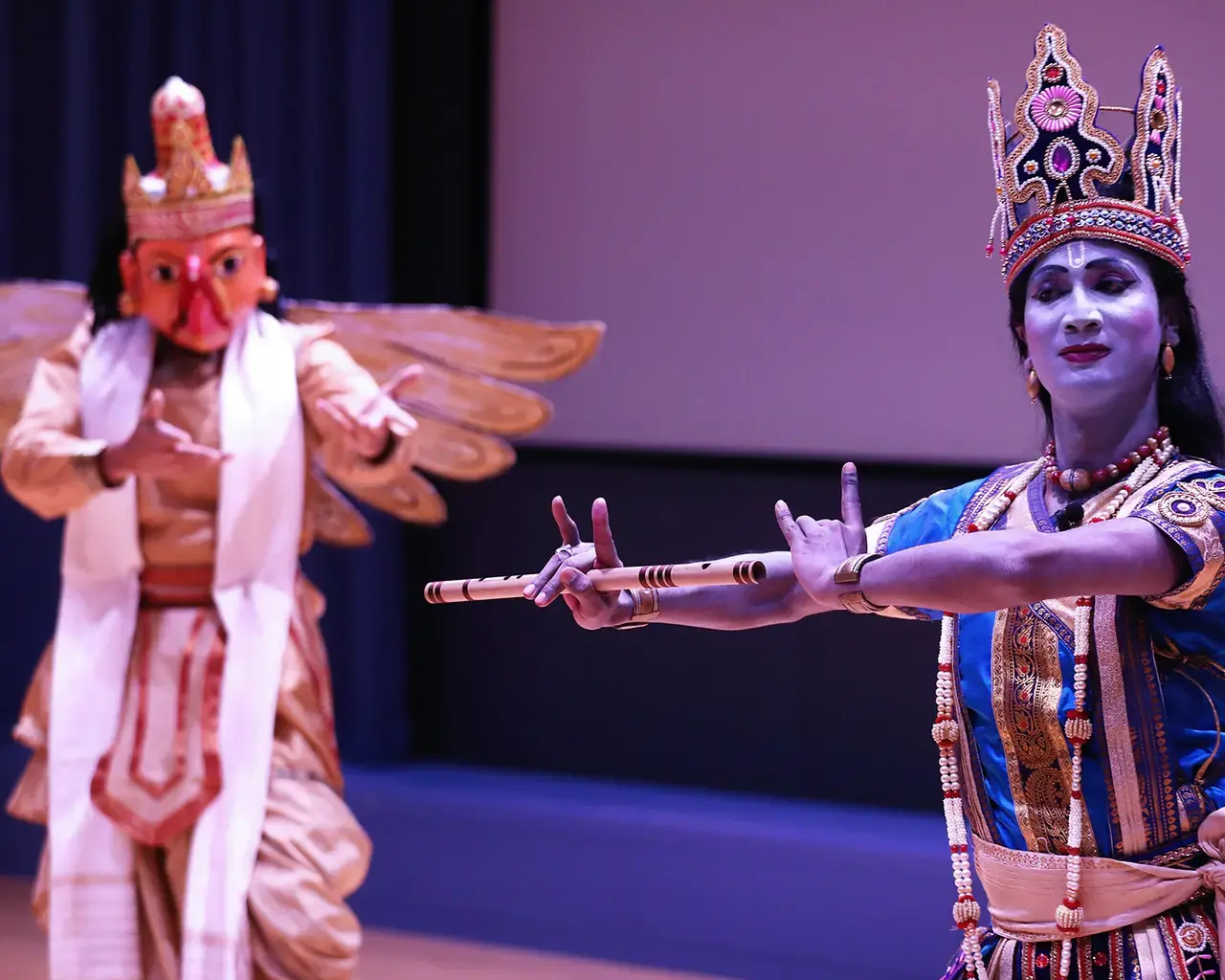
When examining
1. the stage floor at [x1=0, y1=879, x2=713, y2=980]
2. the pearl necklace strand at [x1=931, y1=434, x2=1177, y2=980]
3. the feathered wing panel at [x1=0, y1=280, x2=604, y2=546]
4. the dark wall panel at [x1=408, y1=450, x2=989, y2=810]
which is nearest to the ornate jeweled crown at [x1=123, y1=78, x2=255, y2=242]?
the feathered wing panel at [x1=0, y1=280, x2=604, y2=546]

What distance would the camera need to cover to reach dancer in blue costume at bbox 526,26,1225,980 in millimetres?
1589

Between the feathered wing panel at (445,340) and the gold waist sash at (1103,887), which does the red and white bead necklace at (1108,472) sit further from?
the feathered wing panel at (445,340)

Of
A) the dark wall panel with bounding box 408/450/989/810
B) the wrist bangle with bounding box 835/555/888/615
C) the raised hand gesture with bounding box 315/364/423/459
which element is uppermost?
the raised hand gesture with bounding box 315/364/423/459

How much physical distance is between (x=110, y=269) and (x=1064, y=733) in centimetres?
224

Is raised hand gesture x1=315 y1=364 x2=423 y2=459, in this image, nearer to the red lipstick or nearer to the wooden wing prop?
the wooden wing prop

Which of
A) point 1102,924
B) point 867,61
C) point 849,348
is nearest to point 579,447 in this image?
point 849,348

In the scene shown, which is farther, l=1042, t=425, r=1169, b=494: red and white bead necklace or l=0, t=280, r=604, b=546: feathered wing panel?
l=0, t=280, r=604, b=546: feathered wing panel

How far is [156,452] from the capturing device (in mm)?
2963

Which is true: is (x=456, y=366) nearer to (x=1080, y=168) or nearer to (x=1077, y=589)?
(x=1080, y=168)

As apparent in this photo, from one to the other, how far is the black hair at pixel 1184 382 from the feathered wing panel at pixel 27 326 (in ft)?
7.86

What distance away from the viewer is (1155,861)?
1.65m

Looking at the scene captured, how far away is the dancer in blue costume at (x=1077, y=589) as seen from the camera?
5.21 ft

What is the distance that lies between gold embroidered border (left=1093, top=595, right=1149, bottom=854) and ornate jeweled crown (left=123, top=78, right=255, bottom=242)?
205cm

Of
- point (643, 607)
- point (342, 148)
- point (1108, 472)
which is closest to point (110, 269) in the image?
point (342, 148)
